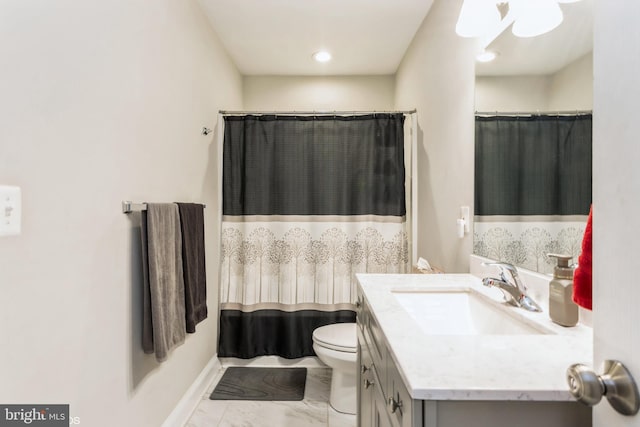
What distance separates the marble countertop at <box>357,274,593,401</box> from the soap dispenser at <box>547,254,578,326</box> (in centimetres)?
2

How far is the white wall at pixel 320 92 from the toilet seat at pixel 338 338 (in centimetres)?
203

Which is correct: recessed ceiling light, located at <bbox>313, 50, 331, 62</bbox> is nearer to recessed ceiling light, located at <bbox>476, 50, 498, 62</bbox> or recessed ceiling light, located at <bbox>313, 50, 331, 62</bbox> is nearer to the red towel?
recessed ceiling light, located at <bbox>476, 50, 498, 62</bbox>

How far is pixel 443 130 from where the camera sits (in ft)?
6.14

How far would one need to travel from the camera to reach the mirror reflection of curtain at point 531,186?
92cm

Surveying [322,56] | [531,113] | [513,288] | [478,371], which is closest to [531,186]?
[531,113]

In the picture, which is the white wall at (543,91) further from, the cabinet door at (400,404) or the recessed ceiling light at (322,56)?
the recessed ceiling light at (322,56)

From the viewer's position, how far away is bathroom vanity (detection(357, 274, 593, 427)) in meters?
0.57

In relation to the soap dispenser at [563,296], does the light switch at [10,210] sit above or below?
above

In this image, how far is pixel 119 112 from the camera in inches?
49.0

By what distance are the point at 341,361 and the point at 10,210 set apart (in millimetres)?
1580

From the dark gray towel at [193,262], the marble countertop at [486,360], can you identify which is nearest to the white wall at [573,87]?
the marble countertop at [486,360]

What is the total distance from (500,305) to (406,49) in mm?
2280

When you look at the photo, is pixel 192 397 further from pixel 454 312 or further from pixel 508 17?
pixel 508 17

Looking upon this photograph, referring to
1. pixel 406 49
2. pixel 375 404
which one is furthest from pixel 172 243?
pixel 406 49
